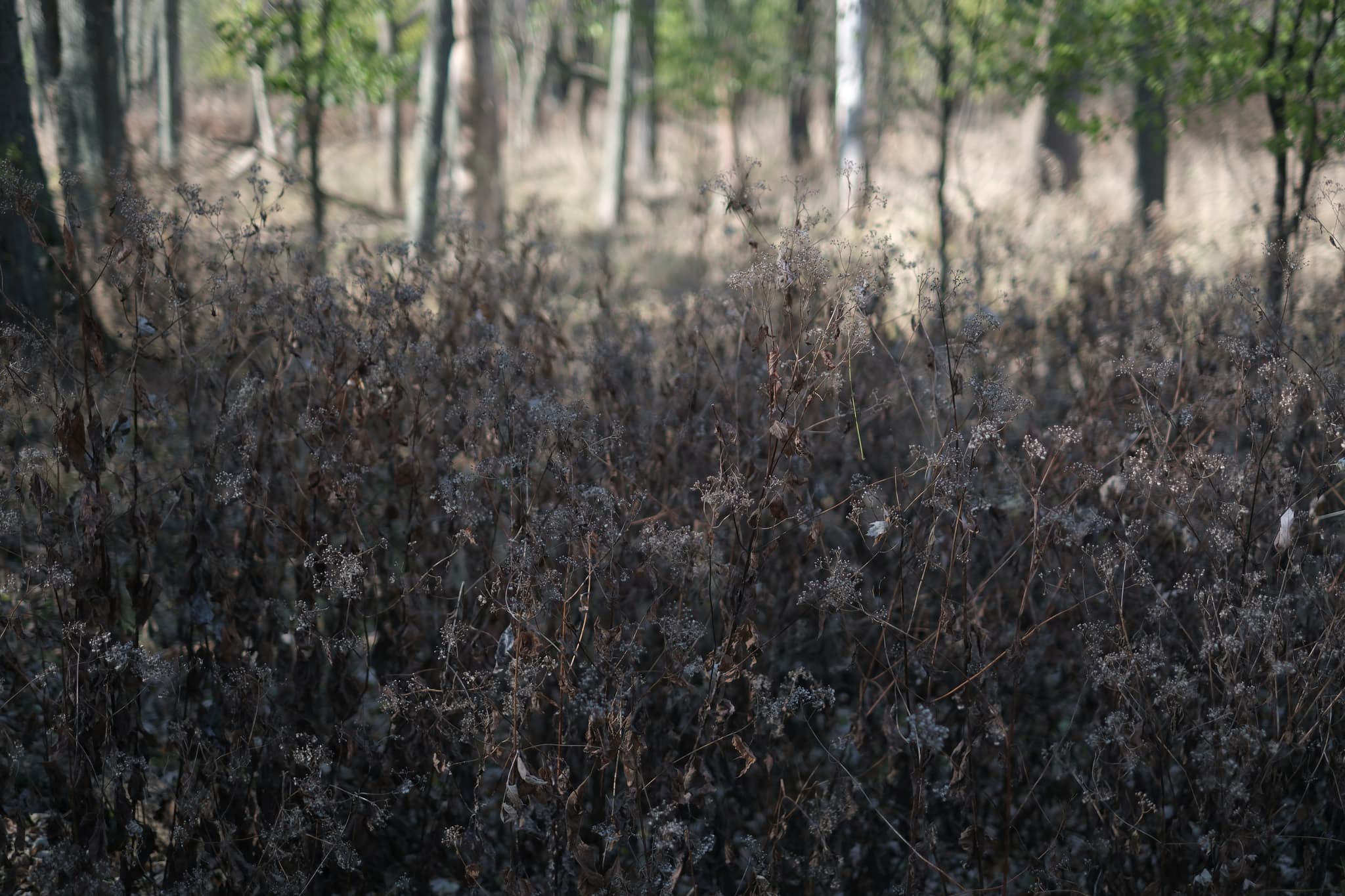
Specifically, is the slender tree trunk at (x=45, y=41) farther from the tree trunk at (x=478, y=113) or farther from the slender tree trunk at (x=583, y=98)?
the slender tree trunk at (x=583, y=98)

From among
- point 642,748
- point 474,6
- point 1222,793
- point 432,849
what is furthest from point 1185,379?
point 474,6

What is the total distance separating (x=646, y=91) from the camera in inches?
667

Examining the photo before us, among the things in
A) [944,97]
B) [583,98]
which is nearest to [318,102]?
[944,97]

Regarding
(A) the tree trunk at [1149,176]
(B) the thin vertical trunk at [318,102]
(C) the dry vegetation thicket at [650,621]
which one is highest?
(B) the thin vertical trunk at [318,102]

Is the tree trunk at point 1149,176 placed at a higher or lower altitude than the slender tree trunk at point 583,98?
lower

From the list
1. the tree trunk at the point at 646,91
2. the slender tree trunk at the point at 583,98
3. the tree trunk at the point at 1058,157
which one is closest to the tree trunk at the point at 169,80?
the tree trunk at the point at 646,91

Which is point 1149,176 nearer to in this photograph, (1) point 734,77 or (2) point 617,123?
(1) point 734,77

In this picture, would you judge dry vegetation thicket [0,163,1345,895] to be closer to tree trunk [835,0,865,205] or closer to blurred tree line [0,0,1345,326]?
blurred tree line [0,0,1345,326]

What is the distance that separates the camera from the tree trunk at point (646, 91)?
16062 millimetres

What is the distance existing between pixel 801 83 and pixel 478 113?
4.98 m

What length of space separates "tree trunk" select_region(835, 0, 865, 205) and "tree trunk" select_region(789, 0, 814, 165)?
7.98 feet

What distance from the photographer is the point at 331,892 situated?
3025 mm

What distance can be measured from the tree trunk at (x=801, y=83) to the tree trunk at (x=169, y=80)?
724cm

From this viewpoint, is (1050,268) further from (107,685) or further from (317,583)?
(107,685)
